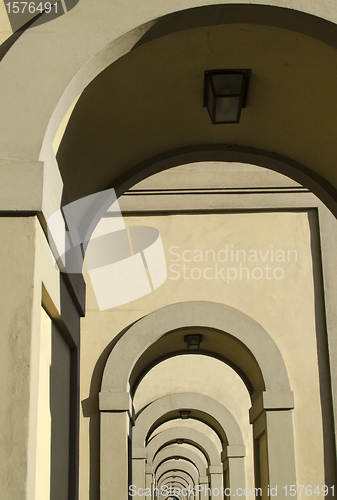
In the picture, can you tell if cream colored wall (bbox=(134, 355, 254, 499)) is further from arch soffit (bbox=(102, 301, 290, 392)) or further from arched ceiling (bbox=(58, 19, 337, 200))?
arched ceiling (bbox=(58, 19, 337, 200))

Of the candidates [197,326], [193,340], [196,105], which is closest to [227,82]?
[196,105]

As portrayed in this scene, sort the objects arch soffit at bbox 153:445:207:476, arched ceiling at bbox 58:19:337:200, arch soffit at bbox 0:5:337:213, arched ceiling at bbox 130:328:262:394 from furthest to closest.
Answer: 1. arch soffit at bbox 153:445:207:476
2. arched ceiling at bbox 130:328:262:394
3. arched ceiling at bbox 58:19:337:200
4. arch soffit at bbox 0:5:337:213

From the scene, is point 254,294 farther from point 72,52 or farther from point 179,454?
point 179,454

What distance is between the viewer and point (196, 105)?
411 cm

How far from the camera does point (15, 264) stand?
8.40 feet

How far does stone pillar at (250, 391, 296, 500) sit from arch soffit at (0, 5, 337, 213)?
18.2ft

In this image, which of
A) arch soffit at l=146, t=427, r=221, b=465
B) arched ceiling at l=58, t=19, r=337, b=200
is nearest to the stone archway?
arched ceiling at l=58, t=19, r=337, b=200

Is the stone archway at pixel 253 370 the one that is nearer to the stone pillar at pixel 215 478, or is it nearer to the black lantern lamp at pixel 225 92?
the black lantern lamp at pixel 225 92

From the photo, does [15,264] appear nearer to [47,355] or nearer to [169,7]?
[47,355]

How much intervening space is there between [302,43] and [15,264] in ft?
6.73

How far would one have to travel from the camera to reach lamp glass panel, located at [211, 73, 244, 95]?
143 inches

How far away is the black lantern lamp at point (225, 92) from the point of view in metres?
3.66

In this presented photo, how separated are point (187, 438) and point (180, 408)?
6.60 meters

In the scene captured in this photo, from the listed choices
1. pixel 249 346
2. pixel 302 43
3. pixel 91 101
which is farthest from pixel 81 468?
pixel 302 43
